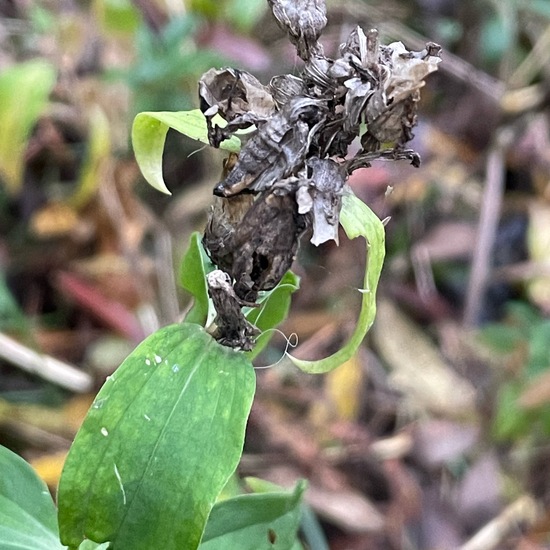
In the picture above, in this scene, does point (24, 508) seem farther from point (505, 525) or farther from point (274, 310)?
point (505, 525)

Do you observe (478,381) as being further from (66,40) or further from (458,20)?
(66,40)

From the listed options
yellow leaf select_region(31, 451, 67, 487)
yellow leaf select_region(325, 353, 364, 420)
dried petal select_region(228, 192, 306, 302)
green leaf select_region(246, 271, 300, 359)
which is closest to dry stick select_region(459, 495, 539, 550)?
yellow leaf select_region(325, 353, 364, 420)

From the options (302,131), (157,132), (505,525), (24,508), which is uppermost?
(302,131)

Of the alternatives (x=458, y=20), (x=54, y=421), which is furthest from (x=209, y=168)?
(x=458, y=20)

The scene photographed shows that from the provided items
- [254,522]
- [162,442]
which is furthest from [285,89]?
[254,522]

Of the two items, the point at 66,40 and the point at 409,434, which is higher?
the point at 66,40

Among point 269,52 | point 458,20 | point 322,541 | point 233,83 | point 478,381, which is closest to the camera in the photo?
point 233,83

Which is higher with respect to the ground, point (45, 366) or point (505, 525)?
point (505, 525)
